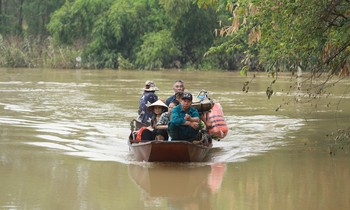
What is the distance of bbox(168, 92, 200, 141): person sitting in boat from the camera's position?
12.0m

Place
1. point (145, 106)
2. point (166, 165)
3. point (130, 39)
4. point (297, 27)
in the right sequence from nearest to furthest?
point (297, 27) → point (166, 165) → point (145, 106) → point (130, 39)

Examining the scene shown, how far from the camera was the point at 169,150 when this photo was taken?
12.1m

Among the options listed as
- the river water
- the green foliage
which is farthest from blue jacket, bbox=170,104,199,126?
the green foliage

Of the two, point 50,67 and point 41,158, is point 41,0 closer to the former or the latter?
point 50,67

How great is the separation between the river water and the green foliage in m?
26.0

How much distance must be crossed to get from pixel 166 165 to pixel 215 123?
246cm

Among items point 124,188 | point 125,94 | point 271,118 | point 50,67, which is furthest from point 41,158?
point 50,67

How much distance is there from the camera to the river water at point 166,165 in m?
9.80

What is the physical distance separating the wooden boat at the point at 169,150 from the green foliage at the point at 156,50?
36.5 m

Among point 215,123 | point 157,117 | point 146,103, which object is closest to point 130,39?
point 146,103

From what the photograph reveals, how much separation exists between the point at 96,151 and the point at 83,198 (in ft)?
15.0

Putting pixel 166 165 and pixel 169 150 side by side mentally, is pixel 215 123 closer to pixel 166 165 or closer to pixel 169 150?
pixel 166 165

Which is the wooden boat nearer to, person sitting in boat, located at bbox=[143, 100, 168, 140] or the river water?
the river water

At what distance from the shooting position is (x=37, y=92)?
28.5 metres
